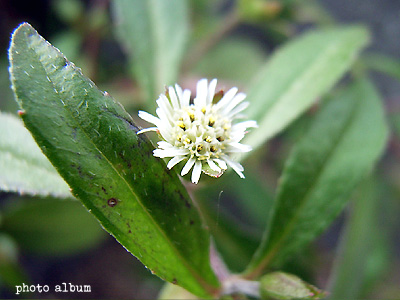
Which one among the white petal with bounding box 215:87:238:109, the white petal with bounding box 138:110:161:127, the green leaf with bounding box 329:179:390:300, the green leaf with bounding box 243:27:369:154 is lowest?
the green leaf with bounding box 329:179:390:300

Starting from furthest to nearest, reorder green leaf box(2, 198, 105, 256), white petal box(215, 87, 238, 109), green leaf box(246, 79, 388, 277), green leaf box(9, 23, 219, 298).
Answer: green leaf box(2, 198, 105, 256) → green leaf box(246, 79, 388, 277) → white petal box(215, 87, 238, 109) → green leaf box(9, 23, 219, 298)

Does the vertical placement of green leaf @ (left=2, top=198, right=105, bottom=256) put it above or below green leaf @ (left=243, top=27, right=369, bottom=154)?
below

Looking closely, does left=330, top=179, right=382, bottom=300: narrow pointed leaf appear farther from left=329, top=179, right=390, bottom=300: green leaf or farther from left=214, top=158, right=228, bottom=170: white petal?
left=214, top=158, right=228, bottom=170: white petal

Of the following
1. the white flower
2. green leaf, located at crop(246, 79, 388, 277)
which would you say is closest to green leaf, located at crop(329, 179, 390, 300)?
green leaf, located at crop(246, 79, 388, 277)

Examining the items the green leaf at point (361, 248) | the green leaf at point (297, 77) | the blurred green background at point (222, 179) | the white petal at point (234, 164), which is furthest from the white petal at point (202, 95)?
the green leaf at point (361, 248)

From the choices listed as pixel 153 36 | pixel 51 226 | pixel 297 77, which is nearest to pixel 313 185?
pixel 297 77

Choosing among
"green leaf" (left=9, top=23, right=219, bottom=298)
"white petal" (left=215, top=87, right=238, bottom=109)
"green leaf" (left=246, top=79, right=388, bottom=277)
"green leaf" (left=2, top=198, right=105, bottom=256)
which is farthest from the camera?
"green leaf" (left=2, top=198, right=105, bottom=256)

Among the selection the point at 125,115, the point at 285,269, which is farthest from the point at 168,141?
the point at 285,269

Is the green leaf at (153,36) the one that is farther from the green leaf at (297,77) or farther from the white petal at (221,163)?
the white petal at (221,163)
